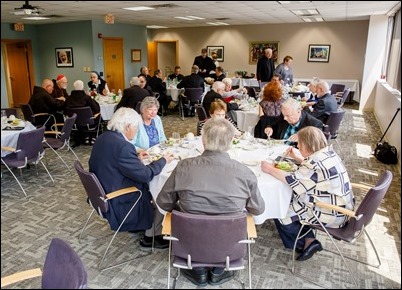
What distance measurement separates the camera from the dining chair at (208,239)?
6.75 ft

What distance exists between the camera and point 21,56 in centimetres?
1184

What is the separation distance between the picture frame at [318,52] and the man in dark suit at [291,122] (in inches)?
367

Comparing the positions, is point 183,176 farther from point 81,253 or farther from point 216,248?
point 81,253

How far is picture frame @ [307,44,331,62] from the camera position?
41.2ft

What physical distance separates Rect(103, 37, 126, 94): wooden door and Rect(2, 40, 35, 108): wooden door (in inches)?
101

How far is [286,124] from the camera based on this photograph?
4.18 metres

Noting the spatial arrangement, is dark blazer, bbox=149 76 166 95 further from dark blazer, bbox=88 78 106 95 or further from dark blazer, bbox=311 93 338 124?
dark blazer, bbox=311 93 338 124

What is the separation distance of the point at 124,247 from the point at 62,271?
1.61 m

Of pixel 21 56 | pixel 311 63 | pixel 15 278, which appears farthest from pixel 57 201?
pixel 311 63

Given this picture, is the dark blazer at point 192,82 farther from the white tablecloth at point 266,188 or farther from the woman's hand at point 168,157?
the woman's hand at point 168,157

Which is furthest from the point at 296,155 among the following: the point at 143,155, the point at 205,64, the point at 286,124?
the point at 205,64

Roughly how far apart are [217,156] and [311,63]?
11.6 meters

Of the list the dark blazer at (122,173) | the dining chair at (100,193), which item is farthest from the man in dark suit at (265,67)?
the dining chair at (100,193)

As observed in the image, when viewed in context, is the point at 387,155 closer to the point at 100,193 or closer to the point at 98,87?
the point at 100,193
